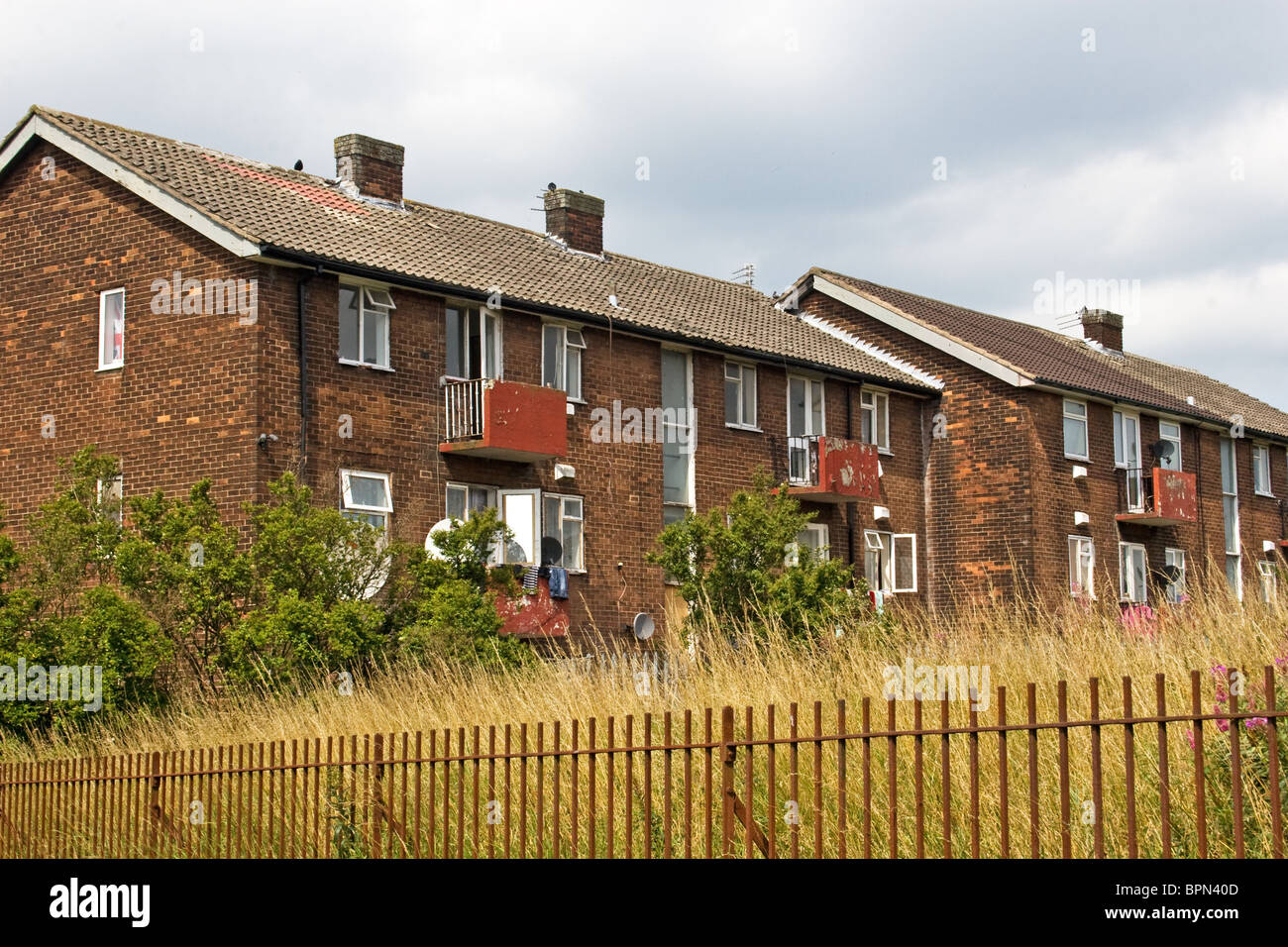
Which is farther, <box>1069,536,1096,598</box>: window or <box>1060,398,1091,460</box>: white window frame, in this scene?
<box>1060,398,1091,460</box>: white window frame

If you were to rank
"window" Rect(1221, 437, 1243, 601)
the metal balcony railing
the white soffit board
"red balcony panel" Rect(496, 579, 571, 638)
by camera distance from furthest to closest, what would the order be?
"window" Rect(1221, 437, 1243, 601) < the white soffit board < the metal balcony railing < "red balcony panel" Rect(496, 579, 571, 638)

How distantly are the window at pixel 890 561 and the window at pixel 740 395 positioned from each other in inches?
168

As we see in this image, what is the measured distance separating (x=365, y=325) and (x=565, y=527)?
487 cm

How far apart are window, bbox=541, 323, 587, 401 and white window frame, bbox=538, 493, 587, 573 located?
1.73 meters

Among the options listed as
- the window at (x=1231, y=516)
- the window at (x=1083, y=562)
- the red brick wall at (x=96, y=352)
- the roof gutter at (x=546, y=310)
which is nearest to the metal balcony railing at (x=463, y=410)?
the roof gutter at (x=546, y=310)

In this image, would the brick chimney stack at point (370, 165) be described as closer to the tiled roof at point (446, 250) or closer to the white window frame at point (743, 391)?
the tiled roof at point (446, 250)

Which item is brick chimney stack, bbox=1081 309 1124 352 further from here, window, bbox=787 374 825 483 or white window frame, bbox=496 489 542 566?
white window frame, bbox=496 489 542 566

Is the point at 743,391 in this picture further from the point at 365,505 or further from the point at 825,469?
the point at 365,505

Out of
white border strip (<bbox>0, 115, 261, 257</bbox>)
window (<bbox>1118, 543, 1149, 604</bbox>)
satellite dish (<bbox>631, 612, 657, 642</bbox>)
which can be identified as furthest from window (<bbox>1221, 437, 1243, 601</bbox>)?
white border strip (<bbox>0, 115, 261, 257</bbox>)

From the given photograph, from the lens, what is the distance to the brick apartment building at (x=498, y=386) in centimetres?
2330

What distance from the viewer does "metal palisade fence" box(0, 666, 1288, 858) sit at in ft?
23.2

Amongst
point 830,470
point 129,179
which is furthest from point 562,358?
point 129,179
